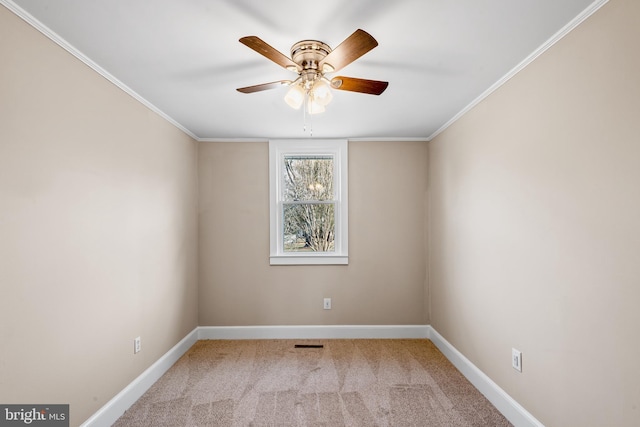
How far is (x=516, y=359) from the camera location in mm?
2338

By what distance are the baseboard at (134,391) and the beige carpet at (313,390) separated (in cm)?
5

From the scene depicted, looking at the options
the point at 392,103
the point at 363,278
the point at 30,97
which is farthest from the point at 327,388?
the point at 30,97

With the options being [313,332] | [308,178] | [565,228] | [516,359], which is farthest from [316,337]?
[565,228]

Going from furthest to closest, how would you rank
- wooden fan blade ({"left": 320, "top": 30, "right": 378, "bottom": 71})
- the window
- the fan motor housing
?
1. the window
2. the fan motor housing
3. wooden fan blade ({"left": 320, "top": 30, "right": 378, "bottom": 71})

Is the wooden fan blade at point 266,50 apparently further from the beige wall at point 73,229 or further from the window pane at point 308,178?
the window pane at point 308,178

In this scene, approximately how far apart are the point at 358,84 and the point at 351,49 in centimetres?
35

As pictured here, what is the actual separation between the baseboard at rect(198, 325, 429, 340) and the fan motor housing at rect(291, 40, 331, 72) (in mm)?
3052

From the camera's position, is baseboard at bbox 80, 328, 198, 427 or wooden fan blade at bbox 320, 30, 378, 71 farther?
baseboard at bbox 80, 328, 198, 427

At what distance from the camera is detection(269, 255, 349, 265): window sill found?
4.16m

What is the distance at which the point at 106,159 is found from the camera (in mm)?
2373

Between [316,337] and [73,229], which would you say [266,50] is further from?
[316,337]

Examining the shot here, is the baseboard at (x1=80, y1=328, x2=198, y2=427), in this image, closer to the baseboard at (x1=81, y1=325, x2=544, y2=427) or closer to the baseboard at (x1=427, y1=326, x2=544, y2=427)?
the baseboard at (x1=81, y1=325, x2=544, y2=427)

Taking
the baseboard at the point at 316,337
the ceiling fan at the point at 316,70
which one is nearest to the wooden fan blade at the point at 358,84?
the ceiling fan at the point at 316,70

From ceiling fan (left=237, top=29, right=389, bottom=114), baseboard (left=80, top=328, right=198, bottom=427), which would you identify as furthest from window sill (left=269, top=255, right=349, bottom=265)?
ceiling fan (left=237, top=29, right=389, bottom=114)
